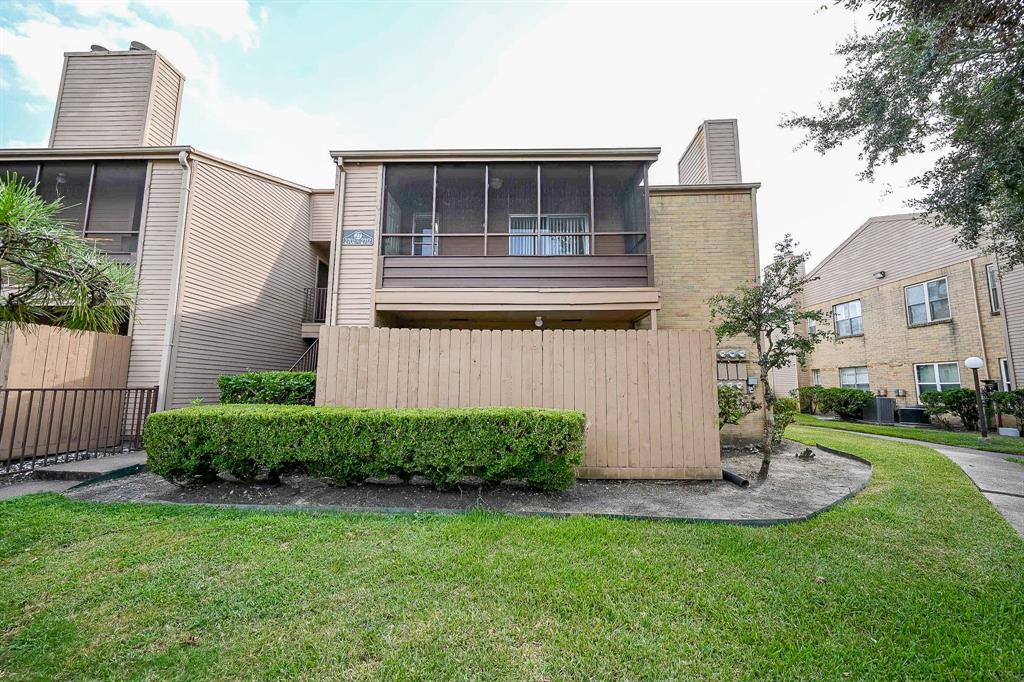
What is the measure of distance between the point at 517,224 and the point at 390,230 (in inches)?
131

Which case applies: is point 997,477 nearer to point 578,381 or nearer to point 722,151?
point 578,381

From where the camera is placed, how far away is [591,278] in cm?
892

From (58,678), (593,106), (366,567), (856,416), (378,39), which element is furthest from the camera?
(856,416)

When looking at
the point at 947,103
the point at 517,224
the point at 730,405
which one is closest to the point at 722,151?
the point at 947,103

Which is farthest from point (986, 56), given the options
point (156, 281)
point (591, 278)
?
point (156, 281)

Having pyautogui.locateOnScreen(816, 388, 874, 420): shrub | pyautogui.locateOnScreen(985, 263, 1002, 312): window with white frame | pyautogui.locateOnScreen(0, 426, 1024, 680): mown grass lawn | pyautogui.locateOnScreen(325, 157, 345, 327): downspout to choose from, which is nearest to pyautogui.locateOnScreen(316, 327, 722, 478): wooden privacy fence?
Answer: pyautogui.locateOnScreen(0, 426, 1024, 680): mown grass lawn

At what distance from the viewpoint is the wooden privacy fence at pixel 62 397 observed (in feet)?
20.3

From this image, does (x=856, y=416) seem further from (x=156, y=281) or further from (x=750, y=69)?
(x=156, y=281)

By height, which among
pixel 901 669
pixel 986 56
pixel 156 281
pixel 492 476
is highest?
pixel 986 56

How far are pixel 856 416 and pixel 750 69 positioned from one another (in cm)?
1401

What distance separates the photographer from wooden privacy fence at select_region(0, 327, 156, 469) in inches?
243

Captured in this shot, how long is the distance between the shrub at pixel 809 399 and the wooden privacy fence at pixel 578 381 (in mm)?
15788

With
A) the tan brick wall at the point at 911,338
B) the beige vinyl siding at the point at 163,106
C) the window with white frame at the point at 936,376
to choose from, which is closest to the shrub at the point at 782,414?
the tan brick wall at the point at 911,338

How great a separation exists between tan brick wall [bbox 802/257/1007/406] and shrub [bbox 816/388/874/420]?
2.80ft
